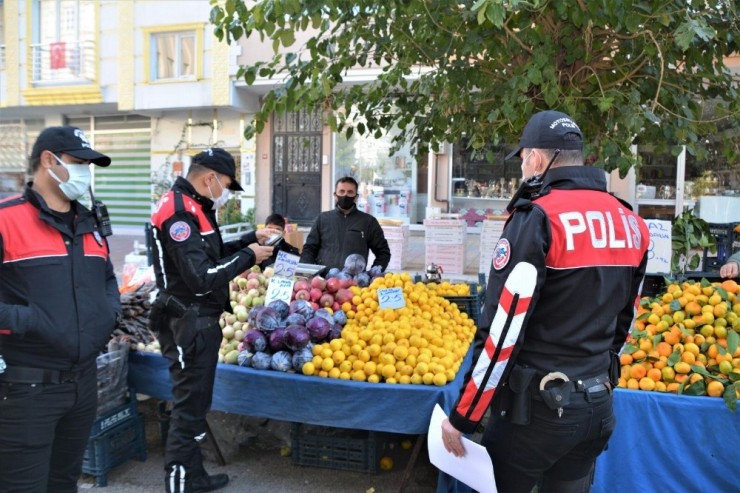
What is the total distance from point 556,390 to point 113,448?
3.20 metres

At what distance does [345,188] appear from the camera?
18.9 ft

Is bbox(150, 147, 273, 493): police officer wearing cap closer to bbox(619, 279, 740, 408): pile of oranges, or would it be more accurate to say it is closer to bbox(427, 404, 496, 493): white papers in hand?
bbox(427, 404, 496, 493): white papers in hand

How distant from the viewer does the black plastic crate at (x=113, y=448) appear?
12.9 ft

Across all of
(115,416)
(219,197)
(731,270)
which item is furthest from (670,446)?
(115,416)

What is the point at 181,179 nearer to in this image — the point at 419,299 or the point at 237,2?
the point at 237,2

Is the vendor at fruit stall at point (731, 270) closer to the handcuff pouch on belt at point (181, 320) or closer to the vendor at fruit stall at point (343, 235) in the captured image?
the vendor at fruit stall at point (343, 235)

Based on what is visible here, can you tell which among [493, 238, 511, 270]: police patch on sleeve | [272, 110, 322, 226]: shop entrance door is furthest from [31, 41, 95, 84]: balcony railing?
[493, 238, 511, 270]: police patch on sleeve

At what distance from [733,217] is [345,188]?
748cm

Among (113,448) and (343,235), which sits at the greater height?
(343,235)

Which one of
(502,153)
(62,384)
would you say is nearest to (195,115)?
(502,153)

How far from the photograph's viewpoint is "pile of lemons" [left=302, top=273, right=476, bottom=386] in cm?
362

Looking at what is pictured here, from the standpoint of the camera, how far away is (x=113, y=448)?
4059 millimetres

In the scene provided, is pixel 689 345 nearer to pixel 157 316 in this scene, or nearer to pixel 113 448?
pixel 157 316

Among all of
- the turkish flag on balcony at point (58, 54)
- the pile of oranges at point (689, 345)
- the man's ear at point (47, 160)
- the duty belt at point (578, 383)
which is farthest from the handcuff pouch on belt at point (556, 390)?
the turkish flag on balcony at point (58, 54)
